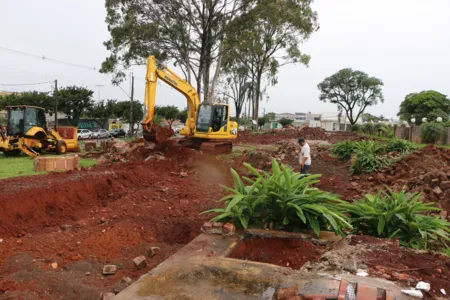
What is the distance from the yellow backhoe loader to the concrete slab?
1472cm

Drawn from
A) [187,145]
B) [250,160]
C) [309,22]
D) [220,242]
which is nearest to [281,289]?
[220,242]

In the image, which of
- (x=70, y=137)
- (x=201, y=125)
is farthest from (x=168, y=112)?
(x=201, y=125)

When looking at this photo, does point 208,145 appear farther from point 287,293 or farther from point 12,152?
point 287,293

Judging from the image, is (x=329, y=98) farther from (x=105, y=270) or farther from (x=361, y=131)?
(x=105, y=270)

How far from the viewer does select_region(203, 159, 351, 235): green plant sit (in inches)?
Answer: 180

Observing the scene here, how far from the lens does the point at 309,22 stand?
2823 centimetres

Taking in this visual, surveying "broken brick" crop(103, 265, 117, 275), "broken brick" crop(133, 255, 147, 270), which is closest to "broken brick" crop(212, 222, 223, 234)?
"broken brick" crop(133, 255, 147, 270)

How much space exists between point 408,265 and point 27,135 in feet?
53.7

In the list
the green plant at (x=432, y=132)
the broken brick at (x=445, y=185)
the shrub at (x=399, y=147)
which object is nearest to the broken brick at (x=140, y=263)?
the broken brick at (x=445, y=185)

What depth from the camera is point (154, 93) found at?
13.3 m

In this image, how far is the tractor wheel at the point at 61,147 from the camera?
17.2 metres

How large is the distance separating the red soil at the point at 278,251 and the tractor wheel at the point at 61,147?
49.4ft

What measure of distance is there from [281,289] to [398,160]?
10.3m

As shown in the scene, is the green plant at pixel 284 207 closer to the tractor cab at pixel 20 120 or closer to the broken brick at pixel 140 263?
the broken brick at pixel 140 263
